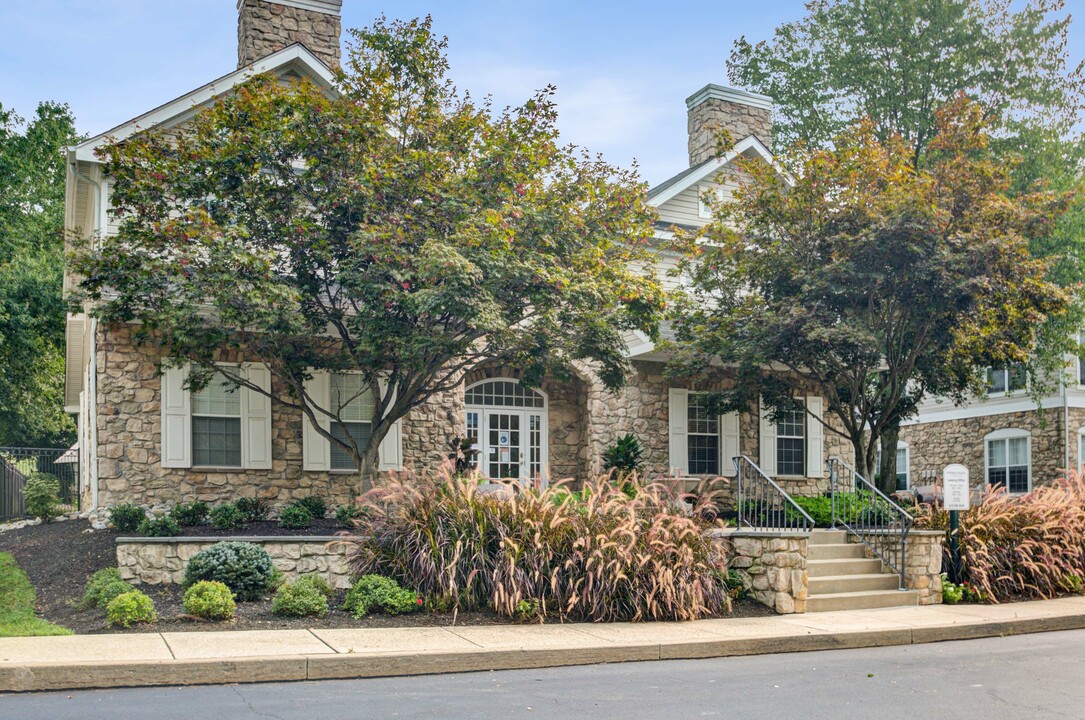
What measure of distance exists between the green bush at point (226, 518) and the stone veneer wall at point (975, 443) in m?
17.7

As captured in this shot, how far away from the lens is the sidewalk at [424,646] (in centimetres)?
773

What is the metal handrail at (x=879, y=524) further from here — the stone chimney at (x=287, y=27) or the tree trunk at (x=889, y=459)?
the stone chimney at (x=287, y=27)

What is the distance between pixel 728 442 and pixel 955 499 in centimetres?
700

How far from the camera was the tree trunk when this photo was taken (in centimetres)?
2035

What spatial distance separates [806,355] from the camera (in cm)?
1634

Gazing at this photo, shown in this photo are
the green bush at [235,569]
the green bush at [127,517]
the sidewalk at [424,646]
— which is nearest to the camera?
the sidewalk at [424,646]

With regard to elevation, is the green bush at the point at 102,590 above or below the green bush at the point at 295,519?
below

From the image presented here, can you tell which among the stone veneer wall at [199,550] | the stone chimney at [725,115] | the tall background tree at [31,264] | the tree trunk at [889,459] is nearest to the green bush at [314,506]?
the stone veneer wall at [199,550]

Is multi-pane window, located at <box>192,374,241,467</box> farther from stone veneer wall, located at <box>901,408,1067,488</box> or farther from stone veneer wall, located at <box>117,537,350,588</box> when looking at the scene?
stone veneer wall, located at <box>901,408,1067,488</box>

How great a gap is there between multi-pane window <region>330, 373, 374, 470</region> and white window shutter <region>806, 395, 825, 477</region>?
29.7 feet

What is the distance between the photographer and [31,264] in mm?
27266

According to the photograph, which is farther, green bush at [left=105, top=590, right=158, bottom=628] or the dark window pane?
the dark window pane

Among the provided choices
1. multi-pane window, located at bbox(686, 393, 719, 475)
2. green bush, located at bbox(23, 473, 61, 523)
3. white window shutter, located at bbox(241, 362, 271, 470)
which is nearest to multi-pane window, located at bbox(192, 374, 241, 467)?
white window shutter, located at bbox(241, 362, 271, 470)

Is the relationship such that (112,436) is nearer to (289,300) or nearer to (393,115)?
(289,300)
